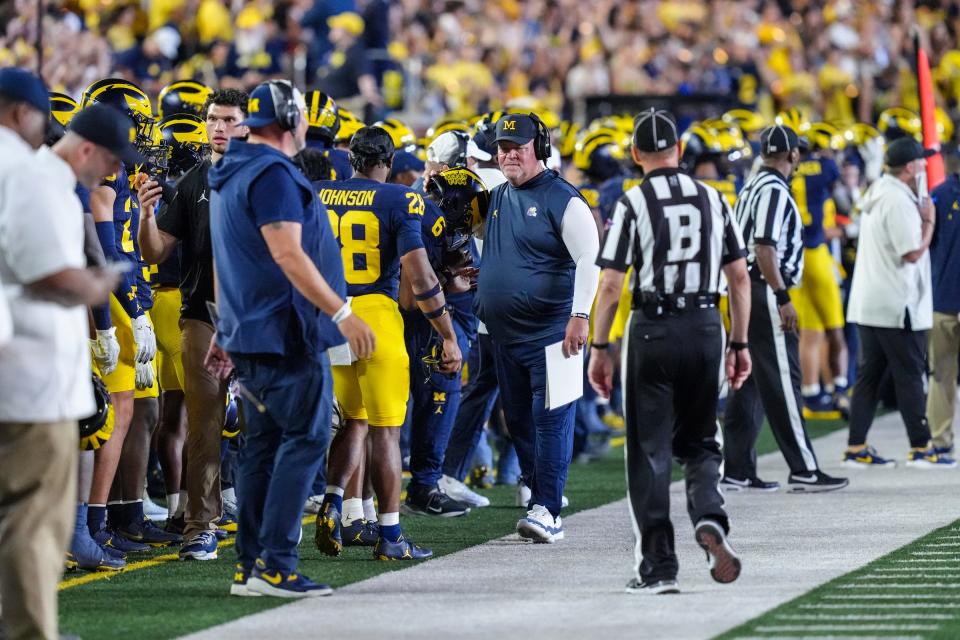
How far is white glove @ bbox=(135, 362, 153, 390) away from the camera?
8836mm

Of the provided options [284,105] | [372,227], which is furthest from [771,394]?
[284,105]

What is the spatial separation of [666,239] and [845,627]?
177 centimetres

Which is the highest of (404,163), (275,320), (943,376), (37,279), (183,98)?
(183,98)

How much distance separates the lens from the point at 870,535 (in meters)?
9.47

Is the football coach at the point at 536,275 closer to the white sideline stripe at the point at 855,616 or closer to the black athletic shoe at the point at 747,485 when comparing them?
the white sideline stripe at the point at 855,616

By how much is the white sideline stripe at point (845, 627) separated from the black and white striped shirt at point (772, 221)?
4.62 meters

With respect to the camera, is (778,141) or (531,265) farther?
(778,141)

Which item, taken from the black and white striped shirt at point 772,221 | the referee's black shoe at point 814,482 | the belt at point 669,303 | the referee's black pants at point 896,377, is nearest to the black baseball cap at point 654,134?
the belt at point 669,303

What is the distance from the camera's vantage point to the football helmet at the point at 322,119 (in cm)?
1080

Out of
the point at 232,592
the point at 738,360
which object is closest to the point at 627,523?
the point at 738,360

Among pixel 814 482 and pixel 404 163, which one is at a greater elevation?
pixel 404 163

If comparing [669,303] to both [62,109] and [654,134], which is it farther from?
[62,109]

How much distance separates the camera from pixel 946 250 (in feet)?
44.1

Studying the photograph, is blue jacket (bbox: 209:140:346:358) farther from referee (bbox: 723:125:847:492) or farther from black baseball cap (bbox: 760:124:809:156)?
black baseball cap (bbox: 760:124:809:156)
